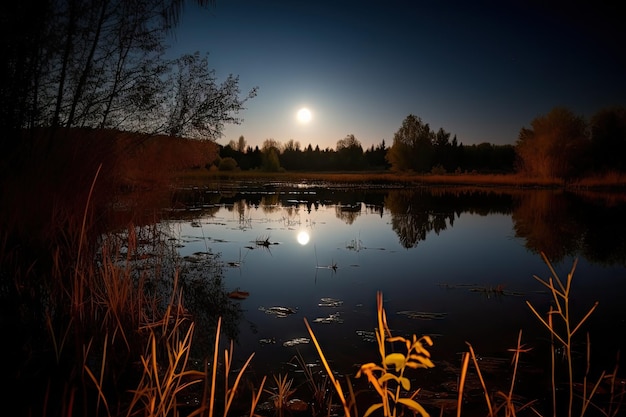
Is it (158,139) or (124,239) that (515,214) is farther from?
(124,239)

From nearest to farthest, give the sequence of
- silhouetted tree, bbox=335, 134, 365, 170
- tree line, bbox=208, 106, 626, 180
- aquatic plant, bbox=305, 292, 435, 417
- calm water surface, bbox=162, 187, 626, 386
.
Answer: aquatic plant, bbox=305, 292, 435, 417 → calm water surface, bbox=162, 187, 626, 386 → tree line, bbox=208, 106, 626, 180 → silhouetted tree, bbox=335, 134, 365, 170

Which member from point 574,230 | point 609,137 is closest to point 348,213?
point 574,230

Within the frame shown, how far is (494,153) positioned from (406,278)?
108 meters

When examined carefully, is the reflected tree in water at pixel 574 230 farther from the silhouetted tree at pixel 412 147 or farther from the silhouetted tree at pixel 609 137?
the silhouetted tree at pixel 412 147

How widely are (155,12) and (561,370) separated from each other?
9.58 meters

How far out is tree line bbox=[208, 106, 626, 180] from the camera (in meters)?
41.2

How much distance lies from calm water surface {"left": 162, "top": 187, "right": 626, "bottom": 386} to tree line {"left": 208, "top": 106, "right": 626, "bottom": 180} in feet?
82.8

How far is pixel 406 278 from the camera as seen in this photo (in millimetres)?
8695

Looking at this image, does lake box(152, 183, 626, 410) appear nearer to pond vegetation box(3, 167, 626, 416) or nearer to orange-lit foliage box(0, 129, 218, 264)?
pond vegetation box(3, 167, 626, 416)

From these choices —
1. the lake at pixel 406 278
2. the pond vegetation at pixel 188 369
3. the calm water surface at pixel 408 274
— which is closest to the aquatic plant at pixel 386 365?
the pond vegetation at pixel 188 369

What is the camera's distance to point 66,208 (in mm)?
7164

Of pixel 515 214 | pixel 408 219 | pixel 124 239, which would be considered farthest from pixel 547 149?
pixel 124 239

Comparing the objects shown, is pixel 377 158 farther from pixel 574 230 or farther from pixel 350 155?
pixel 574 230

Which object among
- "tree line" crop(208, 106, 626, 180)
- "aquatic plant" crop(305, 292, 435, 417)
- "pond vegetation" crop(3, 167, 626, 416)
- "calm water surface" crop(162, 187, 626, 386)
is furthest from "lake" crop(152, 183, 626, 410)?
"tree line" crop(208, 106, 626, 180)
